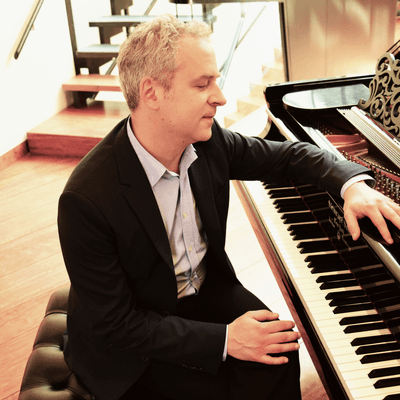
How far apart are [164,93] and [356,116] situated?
82 cm

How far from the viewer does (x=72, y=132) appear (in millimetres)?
4340

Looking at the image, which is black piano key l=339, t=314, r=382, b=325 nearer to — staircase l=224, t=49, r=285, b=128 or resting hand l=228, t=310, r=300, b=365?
resting hand l=228, t=310, r=300, b=365

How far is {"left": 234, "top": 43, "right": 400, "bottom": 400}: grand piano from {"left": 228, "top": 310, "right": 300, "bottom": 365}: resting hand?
0.09 meters

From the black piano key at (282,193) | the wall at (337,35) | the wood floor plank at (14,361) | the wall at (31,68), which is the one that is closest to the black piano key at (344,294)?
the black piano key at (282,193)

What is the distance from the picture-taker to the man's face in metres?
1.21

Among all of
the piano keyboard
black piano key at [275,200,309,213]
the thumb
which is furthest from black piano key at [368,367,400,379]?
black piano key at [275,200,309,213]

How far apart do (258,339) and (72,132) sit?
353cm

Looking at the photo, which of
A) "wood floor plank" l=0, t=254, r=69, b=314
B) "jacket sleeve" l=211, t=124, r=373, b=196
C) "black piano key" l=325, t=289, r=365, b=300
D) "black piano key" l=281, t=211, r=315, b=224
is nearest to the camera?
"black piano key" l=325, t=289, r=365, b=300

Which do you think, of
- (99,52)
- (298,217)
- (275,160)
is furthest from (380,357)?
(99,52)

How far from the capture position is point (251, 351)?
124cm

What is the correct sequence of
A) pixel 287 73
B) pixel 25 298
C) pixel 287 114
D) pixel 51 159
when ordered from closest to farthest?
pixel 287 114, pixel 25 298, pixel 287 73, pixel 51 159

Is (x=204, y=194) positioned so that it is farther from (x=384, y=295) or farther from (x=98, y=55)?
(x=98, y=55)

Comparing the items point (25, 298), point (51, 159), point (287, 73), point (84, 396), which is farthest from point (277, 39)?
point (84, 396)

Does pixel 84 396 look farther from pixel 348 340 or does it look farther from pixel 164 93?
pixel 164 93
